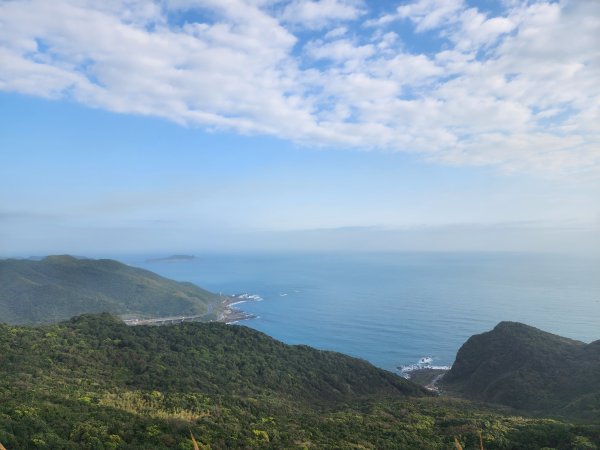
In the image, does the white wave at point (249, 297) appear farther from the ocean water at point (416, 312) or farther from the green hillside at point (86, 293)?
the green hillside at point (86, 293)

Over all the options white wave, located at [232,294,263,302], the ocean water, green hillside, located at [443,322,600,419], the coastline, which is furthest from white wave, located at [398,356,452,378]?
white wave, located at [232,294,263,302]

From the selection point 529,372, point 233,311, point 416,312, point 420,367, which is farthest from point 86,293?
point 529,372

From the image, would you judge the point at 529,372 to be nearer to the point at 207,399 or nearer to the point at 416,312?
the point at 207,399

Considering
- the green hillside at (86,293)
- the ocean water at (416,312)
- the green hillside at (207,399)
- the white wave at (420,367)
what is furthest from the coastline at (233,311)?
the green hillside at (207,399)

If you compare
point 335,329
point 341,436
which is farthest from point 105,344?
point 335,329

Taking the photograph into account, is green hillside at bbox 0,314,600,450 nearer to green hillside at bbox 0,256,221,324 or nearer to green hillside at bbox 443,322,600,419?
green hillside at bbox 443,322,600,419

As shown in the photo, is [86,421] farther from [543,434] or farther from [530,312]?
[530,312]

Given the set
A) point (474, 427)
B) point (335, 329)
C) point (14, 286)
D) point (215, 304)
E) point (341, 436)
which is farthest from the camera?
point (215, 304)
